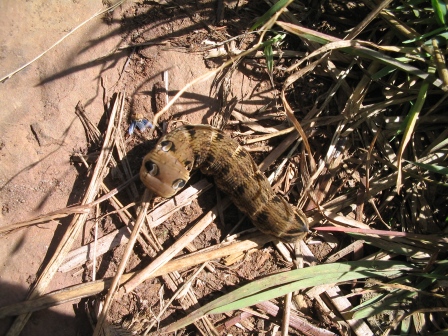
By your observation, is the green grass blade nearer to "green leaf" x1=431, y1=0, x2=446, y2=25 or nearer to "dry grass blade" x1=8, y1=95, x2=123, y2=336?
"dry grass blade" x1=8, y1=95, x2=123, y2=336

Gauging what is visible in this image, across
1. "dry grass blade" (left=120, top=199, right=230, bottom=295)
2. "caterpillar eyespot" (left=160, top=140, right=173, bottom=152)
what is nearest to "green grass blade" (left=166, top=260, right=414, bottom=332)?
"dry grass blade" (left=120, top=199, right=230, bottom=295)

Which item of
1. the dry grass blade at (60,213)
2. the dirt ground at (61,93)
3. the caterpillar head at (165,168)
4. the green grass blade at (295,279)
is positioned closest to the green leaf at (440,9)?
the dirt ground at (61,93)

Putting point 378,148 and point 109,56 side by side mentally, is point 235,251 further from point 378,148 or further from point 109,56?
point 109,56

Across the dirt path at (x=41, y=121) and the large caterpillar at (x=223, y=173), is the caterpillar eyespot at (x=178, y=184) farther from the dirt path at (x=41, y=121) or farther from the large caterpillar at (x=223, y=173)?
the dirt path at (x=41, y=121)

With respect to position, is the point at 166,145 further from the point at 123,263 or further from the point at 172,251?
the point at 123,263

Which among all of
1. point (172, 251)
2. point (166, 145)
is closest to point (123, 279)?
point (172, 251)

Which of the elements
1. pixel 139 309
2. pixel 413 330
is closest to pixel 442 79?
pixel 413 330
